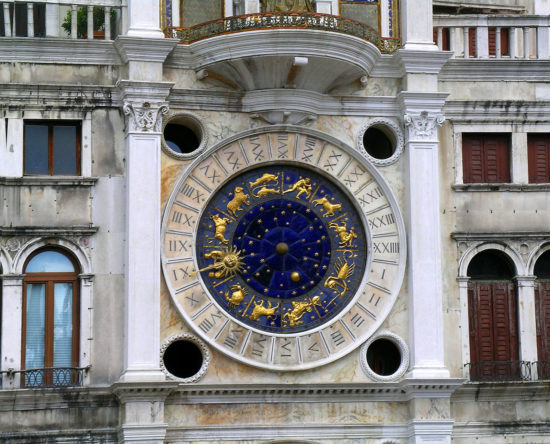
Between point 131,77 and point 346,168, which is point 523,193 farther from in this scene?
point 131,77

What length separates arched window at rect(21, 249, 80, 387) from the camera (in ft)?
82.5

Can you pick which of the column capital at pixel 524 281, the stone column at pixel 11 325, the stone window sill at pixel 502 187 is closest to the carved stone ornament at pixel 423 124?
the stone window sill at pixel 502 187

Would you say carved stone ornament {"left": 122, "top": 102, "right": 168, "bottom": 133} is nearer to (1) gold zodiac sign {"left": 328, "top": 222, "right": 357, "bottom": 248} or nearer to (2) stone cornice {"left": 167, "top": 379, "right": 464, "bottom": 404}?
(1) gold zodiac sign {"left": 328, "top": 222, "right": 357, "bottom": 248}

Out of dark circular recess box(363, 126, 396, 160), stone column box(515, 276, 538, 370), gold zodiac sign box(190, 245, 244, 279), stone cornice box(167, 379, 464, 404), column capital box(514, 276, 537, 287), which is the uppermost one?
dark circular recess box(363, 126, 396, 160)

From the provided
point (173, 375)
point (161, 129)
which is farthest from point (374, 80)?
point (173, 375)

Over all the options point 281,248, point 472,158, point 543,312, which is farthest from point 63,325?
point 543,312

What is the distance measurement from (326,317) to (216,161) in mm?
2922

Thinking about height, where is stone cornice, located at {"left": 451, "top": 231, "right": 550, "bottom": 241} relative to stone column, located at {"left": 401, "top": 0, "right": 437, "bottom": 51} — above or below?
below

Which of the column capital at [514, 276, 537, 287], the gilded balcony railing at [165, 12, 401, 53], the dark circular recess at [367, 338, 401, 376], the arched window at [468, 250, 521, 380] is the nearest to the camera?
the gilded balcony railing at [165, 12, 401, 53]

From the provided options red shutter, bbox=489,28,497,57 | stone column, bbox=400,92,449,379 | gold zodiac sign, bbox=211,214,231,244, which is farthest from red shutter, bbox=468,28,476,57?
gold zodiac sign, bbox=211,214,231,244

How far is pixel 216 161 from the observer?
2608 centimetres

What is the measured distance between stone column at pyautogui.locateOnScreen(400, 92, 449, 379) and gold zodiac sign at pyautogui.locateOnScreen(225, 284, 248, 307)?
261cm

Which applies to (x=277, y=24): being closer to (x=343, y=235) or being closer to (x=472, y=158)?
(x=343, y=235)

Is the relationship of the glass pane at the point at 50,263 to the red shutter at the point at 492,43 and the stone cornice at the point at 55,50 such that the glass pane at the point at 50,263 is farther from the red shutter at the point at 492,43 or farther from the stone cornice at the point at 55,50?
the red shutter at the point at 492,43
